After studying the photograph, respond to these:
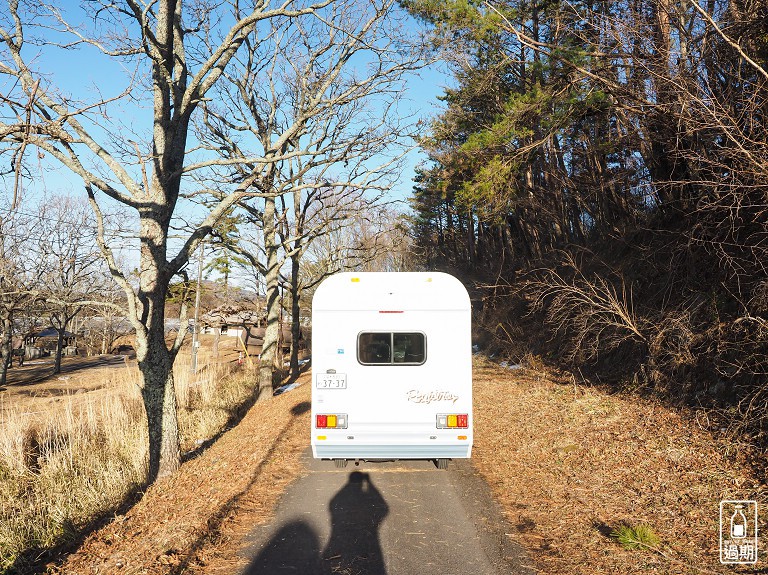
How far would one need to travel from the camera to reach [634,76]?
30.1 ft

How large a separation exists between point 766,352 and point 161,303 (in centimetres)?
904

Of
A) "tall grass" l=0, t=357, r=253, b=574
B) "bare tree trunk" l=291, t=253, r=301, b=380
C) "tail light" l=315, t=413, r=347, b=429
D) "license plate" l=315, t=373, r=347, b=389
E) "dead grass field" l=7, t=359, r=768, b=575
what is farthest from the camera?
"bare tree trunk" l=291, t=253, r=301, b=380

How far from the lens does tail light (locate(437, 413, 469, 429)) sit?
7516 millimetres

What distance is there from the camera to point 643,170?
13.4 meters

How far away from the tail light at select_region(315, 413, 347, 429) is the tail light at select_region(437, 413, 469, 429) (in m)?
1.34

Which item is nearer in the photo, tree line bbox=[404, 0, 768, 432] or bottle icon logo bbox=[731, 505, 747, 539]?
bottle icon logo bbox=[731, 505, 747, 539]

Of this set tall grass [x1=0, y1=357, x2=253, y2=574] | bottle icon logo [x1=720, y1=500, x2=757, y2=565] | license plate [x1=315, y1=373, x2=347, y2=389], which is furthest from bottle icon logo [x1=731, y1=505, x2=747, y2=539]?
tall grass [x1=0, y1=357, x2=253, y2=574]

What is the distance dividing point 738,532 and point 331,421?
4.81 metres

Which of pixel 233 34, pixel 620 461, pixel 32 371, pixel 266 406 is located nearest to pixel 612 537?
pixel 620 461

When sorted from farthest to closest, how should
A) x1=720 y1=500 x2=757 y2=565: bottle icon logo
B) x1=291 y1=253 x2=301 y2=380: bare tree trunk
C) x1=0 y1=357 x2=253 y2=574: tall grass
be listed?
x1=291 y1=253 x2=301 y2=380: bare tree trunk, x1=0 y1=357 x2=253 y2=574: tall grass, x1=720 y1=500 x2=757 y2=565: bottle icon logo

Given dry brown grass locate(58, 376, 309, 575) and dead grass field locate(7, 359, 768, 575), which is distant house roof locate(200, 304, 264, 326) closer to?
dry brown grass locate(58, 376, 309, 575)

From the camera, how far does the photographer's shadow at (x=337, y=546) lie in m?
4.98

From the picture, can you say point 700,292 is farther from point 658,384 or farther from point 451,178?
point 451,178

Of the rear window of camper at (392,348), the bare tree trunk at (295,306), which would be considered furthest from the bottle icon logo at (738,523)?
the bare tree trunk at (295,306)
